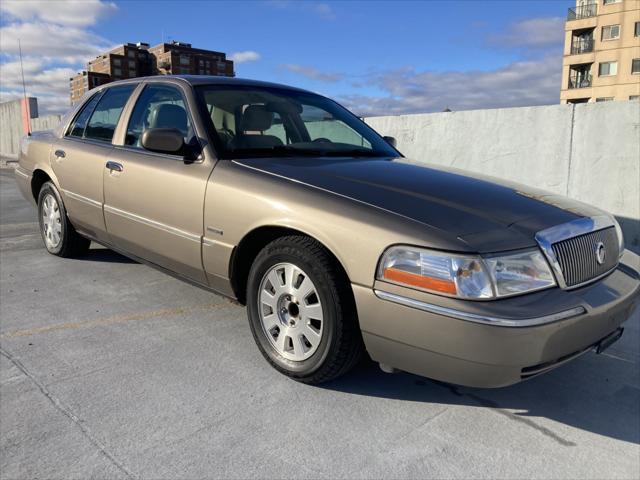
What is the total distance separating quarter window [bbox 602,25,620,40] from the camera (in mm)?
50344

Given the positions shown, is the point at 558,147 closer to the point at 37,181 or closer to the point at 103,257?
the point at 103,257

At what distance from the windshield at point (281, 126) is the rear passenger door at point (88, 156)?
114 cm

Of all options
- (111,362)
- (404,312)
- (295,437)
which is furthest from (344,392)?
(111,362)

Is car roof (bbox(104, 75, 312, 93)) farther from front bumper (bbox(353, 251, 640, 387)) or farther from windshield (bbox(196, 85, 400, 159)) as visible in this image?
front bumper (bbox(353, 251, 640, 387))

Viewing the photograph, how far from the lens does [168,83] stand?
3.84 m

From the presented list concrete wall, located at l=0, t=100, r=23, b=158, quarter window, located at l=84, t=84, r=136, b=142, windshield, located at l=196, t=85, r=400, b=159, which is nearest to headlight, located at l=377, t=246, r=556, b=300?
windshield, located at l=196, t=85, r=400, b=159

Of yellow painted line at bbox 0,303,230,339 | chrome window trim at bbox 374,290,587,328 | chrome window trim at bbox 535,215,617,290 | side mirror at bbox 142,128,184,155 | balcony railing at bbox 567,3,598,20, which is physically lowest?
yellow painted line at bbox 0,303,230,339

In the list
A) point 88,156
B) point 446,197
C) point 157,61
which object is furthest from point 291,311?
point 157,61

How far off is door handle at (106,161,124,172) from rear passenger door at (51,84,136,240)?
106 mm

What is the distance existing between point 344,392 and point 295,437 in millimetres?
498

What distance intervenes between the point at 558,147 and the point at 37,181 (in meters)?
6.44

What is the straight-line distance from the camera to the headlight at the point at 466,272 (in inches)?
87.0

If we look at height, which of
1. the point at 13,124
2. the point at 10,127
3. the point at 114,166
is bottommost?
the point at 114,166

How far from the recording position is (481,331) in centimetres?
216
